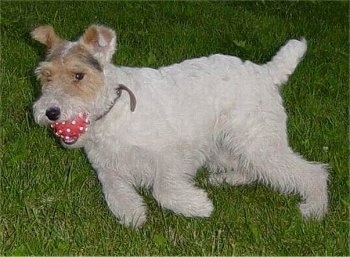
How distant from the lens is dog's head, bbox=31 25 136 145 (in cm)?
500

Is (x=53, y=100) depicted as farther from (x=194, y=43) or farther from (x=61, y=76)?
(x=194, y=43)

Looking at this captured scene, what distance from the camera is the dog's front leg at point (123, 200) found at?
5355mm

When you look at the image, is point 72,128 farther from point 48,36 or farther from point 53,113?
point 48,36

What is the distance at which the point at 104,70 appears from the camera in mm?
5363

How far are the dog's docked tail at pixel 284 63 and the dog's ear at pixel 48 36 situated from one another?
1550mm

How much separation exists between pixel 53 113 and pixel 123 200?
861 millimetres

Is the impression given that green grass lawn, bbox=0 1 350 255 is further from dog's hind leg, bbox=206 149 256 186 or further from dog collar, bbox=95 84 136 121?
dog collar, bbox=95 84 136 121

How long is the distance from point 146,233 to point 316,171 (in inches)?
54.7

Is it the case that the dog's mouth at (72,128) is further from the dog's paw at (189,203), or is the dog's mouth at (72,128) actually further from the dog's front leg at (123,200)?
the dog's paw at (189,203)

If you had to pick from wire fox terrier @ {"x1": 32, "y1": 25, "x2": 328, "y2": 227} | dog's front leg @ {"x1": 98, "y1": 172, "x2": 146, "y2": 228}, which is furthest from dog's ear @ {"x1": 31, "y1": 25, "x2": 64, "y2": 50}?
dog's front leg @ {"x1": 98, "y1": 172, "x2": 146, "y2": 228}

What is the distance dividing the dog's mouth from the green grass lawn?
534 mm

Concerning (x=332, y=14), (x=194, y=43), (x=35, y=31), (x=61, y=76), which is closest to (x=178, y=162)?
(x=61, y=76)

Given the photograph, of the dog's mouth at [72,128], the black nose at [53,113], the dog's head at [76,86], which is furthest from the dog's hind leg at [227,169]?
the black nose at [53,113]

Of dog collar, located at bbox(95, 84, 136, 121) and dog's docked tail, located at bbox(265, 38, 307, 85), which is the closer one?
dog collar, located at bbox(95, 84, 136, 121)
